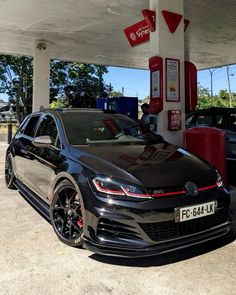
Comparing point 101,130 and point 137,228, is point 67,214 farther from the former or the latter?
point 101,130

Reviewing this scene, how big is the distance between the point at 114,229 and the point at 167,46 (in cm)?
474

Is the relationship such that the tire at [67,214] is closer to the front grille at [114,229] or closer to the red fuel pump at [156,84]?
the front grille at [114,229]

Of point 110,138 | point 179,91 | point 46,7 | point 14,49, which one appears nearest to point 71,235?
point 110,138

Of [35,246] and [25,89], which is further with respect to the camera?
[25,89]

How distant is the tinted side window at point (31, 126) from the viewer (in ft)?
18.5

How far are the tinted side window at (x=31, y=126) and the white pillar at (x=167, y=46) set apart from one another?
2487 millimetres

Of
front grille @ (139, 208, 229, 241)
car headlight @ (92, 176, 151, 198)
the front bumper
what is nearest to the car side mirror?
car headlight @ (92, 176, 151, 198)

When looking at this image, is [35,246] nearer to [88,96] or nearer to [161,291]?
[161,291]

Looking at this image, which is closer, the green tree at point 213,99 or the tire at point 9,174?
the tire at point 9,174

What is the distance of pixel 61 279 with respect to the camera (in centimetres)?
317

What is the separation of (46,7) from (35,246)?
7.66m

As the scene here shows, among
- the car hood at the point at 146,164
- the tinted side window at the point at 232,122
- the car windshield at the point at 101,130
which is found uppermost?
the tinted side window at the point at 232,122

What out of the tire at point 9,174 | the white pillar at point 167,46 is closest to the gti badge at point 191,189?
the white pillar at point 167,46

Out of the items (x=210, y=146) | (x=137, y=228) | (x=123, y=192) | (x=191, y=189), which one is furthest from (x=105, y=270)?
(x=210, y=146)
